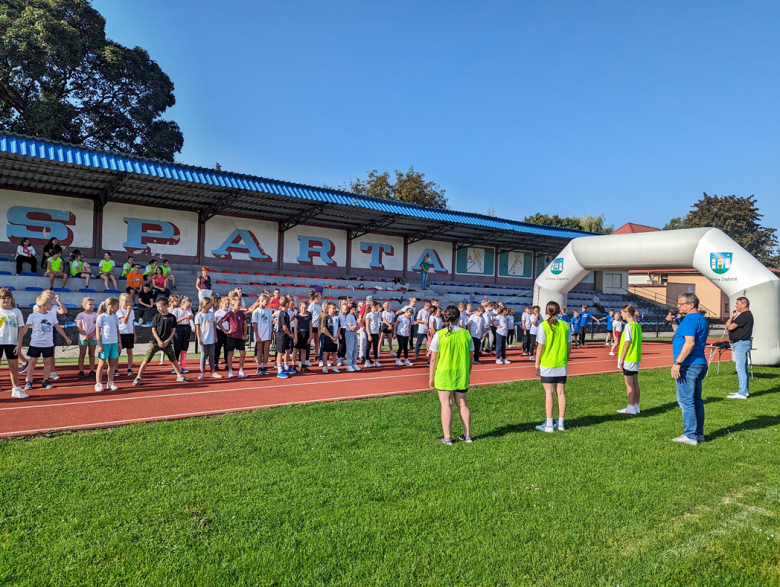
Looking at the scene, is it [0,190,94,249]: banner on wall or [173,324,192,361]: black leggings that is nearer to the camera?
[173,324,192,361]: black leggings

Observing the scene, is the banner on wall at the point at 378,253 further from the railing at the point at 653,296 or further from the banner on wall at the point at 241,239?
the railing at the point at 653,296

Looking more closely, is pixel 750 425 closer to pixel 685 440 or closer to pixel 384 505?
pixel 685 440

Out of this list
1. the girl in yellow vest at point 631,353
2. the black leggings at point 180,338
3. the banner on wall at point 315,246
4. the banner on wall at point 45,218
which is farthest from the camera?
the banner on wall at point 315,246

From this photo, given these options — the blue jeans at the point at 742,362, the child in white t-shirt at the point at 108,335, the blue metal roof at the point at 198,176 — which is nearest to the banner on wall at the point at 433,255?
the blue metal roof at the point at 198,176

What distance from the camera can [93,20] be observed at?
29453mm

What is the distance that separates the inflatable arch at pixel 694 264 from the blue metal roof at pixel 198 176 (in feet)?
27.5

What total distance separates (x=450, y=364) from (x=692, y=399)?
345cm

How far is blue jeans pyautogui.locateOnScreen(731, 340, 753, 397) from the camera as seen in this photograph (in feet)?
33.8

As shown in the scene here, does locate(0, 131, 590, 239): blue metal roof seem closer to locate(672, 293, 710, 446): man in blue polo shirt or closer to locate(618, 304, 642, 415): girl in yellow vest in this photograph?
locate(618, 304, 642, 415): girl in yellow vest

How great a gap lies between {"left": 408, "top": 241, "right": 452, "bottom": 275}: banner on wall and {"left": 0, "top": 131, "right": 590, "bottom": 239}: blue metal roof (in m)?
2.85

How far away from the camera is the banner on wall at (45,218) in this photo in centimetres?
1814

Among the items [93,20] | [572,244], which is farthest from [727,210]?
[93,20]

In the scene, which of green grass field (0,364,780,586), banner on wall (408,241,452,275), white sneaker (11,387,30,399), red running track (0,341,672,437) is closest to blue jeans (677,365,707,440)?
green grass field (0,364,780,586)

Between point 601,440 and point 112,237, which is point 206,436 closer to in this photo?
point 601,440
